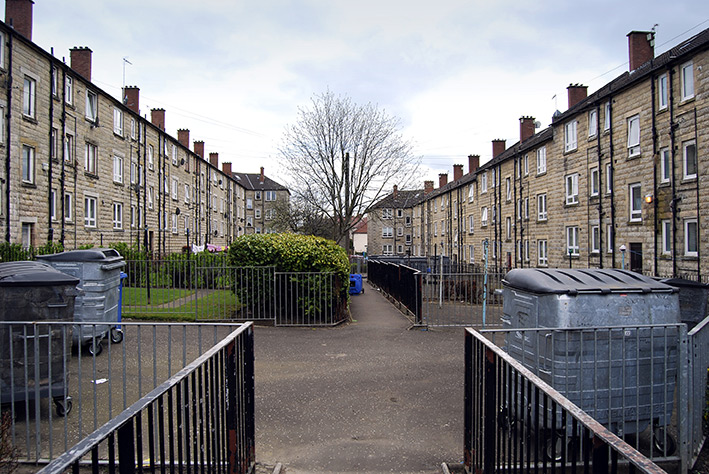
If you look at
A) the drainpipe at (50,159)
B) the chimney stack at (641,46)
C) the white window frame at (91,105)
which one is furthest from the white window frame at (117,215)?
the chimney stack at (641,46)

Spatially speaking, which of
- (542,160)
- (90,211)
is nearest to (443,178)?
(542,160)

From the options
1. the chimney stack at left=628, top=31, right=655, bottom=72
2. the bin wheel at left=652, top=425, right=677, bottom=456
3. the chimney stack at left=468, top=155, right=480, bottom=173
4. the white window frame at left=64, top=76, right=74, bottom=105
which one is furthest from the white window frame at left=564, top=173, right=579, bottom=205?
the white window frame at left=64, top=76, right=74, bottom=105

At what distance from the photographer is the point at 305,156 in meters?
30.8

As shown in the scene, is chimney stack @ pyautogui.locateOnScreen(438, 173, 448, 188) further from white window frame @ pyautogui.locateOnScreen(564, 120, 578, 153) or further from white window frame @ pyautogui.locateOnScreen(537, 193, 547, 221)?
white window frame @ pyautogui.locateOnScreen(564, 120, 578, 153)

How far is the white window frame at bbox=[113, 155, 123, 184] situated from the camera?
27.7 metres

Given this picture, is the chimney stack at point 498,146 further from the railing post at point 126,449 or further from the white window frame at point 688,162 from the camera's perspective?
the railing post at point 126,449

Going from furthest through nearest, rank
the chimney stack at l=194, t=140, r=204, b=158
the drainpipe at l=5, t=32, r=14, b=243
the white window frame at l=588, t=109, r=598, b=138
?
the chimney stack at l=194, t=140, r=204, b=158, the white window frame at l=588, t=109, r=598, b=138, the drainpipe at l=5, t=32, r=14, b=243

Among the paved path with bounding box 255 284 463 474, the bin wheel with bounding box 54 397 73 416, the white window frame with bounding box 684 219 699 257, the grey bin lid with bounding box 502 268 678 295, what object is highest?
the white window frame with bounding box 684 219 699 257

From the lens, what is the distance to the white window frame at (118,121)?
1080 inches

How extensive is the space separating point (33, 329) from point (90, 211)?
22123 mm

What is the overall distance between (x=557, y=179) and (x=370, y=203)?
11388mm

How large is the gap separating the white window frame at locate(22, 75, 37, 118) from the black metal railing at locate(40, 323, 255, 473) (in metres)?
20.0

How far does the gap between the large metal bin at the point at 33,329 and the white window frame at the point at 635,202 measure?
21101mm

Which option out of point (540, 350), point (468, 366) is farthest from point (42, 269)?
point (540, 350)
